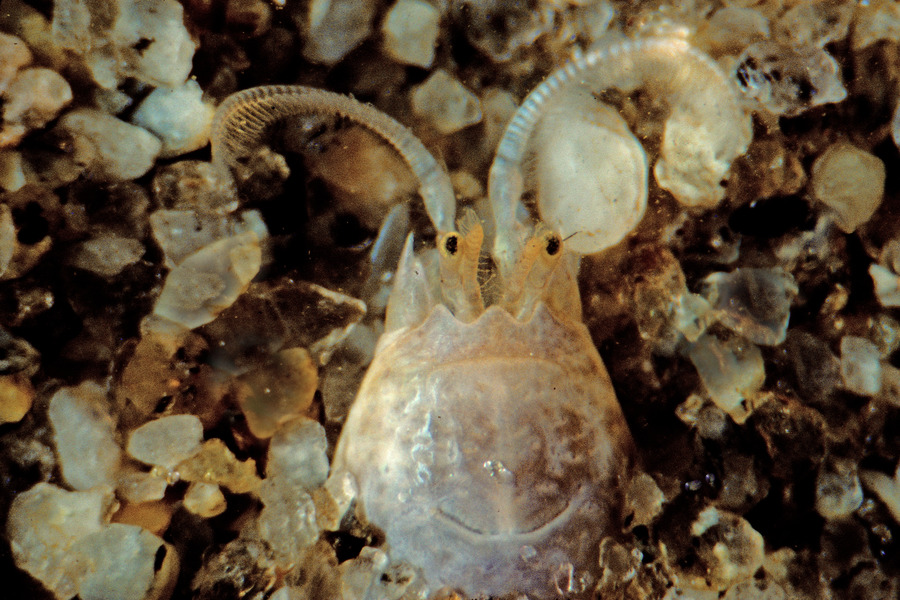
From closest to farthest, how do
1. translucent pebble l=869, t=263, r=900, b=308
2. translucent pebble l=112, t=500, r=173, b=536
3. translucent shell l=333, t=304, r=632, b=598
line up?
translucent shell l=333, t=304, r=632, b=598 → translucent pebble l=112, t=500, r=173, b=536 → translucent pebble l=869, t=263, r=900, b=308

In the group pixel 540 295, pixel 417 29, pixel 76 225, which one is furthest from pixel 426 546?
pixel 417 29

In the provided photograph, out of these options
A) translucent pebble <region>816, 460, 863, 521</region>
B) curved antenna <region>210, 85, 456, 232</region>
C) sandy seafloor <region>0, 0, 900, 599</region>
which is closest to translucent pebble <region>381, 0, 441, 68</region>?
sandy seafloor <region>0, 0, 900, 599</region>

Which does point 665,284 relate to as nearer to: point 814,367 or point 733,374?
point 733,374

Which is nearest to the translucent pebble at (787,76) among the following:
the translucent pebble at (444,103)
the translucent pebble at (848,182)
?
the translucent pebble at (848,182)

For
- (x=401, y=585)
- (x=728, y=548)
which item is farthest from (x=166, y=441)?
(x=728, y=548)

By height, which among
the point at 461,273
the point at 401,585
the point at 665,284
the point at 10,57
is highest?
the point at 10,57

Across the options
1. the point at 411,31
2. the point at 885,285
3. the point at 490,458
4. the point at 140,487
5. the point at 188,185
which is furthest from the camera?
the point at 885,285

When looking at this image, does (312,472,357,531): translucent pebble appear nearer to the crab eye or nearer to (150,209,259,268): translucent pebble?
the crab eye
